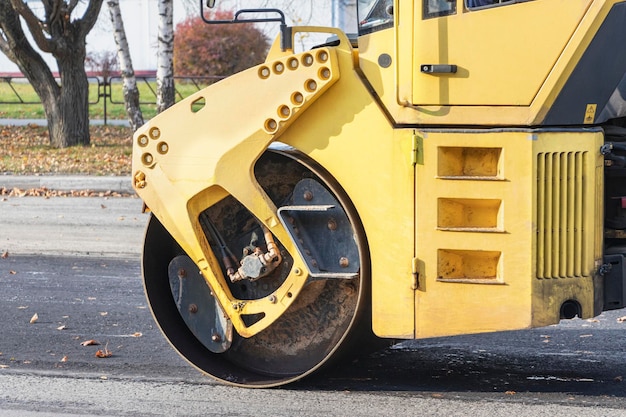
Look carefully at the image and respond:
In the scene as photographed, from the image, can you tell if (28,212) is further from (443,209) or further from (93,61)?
(93,61)

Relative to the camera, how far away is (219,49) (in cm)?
2641

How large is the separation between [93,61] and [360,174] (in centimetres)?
2495

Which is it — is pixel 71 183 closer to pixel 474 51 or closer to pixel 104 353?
pixel 104 353

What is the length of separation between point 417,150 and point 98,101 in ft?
65.8

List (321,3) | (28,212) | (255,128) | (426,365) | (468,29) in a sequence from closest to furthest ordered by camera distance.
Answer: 1. (468,29)
2. (255,128)
3. (426,365)
4. (28,212)
5. (321,3)

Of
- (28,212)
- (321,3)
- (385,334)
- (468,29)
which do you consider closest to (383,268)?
(385,334)

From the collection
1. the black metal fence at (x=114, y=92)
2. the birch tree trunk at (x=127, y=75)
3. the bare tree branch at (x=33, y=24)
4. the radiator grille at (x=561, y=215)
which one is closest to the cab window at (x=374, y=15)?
the radiator grille at (x=561, y=215)

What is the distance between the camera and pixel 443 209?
16.5ft

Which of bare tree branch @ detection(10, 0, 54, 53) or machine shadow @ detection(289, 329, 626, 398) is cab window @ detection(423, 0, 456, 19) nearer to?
machine shadow @ detection(289, 329, 626, 398)

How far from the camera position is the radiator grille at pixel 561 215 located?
493 cm

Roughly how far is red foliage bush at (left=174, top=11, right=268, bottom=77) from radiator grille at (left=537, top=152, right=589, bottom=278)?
71.0 feet

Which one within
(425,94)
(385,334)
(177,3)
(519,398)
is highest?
(177,3)

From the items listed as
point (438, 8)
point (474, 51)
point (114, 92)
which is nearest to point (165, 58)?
point (438, 8)

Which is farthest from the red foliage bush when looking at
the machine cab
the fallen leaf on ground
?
the machine cab
